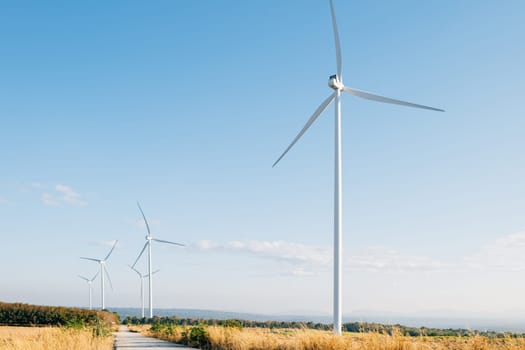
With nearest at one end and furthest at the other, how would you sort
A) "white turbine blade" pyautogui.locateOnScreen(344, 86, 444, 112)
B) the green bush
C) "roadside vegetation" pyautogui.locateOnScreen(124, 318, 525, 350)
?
"roadside vegetation" pyautogui.locateOnScreen(124, 318, 525, 350) < "white turbine blade" pyautogui.locateOnScreen(344, 86, 444, 112) < the green bush

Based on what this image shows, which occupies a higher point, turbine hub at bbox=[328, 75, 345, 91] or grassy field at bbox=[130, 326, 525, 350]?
turbine hub at bbox=[328, 75, 345, 91]

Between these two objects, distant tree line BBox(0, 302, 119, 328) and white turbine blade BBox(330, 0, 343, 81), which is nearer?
white turbine blade BBox(330, 0, 343, 81)

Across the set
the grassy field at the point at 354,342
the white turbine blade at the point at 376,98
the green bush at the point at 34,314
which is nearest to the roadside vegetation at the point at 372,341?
the grassy field at the point at 354,342

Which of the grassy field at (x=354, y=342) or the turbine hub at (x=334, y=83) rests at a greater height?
the turbine hub at (x=334, y=83)

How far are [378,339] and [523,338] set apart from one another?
3189mm

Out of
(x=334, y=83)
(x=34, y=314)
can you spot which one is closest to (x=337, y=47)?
(x=334, y=83)

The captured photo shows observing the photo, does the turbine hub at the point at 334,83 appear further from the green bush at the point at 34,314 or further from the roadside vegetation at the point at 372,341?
the green bush at the point at 34,314

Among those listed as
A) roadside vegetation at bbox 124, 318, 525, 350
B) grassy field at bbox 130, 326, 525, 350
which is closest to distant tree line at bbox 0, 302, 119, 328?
grassy field at bbox 130, 326, 525, 350

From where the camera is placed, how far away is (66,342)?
1920cm

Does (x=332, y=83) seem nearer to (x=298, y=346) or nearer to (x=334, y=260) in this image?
(x=334, y=260)

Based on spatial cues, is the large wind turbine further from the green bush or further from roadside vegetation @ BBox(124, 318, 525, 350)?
the green bush

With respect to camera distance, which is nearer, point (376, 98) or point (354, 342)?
point (354, 342)

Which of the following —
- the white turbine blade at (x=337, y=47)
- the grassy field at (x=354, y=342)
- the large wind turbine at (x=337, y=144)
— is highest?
the white turbine blade at (x=337, y=47)

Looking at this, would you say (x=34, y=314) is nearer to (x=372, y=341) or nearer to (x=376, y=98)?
(x=376, y=98)
